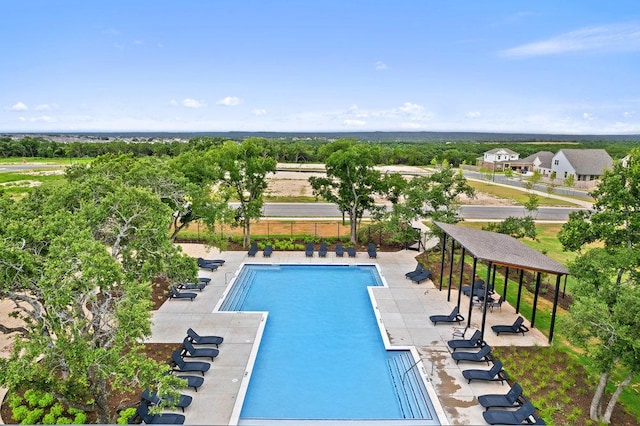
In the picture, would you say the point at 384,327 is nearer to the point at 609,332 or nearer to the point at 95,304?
the point at 609,332

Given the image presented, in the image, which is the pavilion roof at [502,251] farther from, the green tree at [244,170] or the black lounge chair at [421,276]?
the green tree at [244,170]

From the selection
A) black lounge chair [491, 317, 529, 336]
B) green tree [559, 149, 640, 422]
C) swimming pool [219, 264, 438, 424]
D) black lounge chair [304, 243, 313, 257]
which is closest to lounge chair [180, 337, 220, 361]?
swimming pool [219, 264, 438, 424]

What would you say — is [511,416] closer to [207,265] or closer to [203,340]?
[203,340]

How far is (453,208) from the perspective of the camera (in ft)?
75.6

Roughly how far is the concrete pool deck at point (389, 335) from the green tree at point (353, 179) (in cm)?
550

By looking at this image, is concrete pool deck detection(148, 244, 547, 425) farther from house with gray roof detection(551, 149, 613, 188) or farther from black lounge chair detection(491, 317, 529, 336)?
house with gray roof detection(551, 149, 613, 188)

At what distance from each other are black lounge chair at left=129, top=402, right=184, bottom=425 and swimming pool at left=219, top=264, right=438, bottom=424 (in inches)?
64.6

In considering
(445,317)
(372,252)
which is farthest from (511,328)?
(372,252)

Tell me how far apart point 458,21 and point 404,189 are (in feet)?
34.8

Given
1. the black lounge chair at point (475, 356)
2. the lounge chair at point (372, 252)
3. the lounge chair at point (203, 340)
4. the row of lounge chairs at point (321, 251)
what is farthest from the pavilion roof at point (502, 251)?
the lounge chair at point (203, 340)

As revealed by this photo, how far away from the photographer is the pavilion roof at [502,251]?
13688 mm

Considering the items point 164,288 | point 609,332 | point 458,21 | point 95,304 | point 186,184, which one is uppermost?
point 458,21

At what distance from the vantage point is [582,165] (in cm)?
6681

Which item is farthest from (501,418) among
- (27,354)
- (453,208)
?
(453,208)
